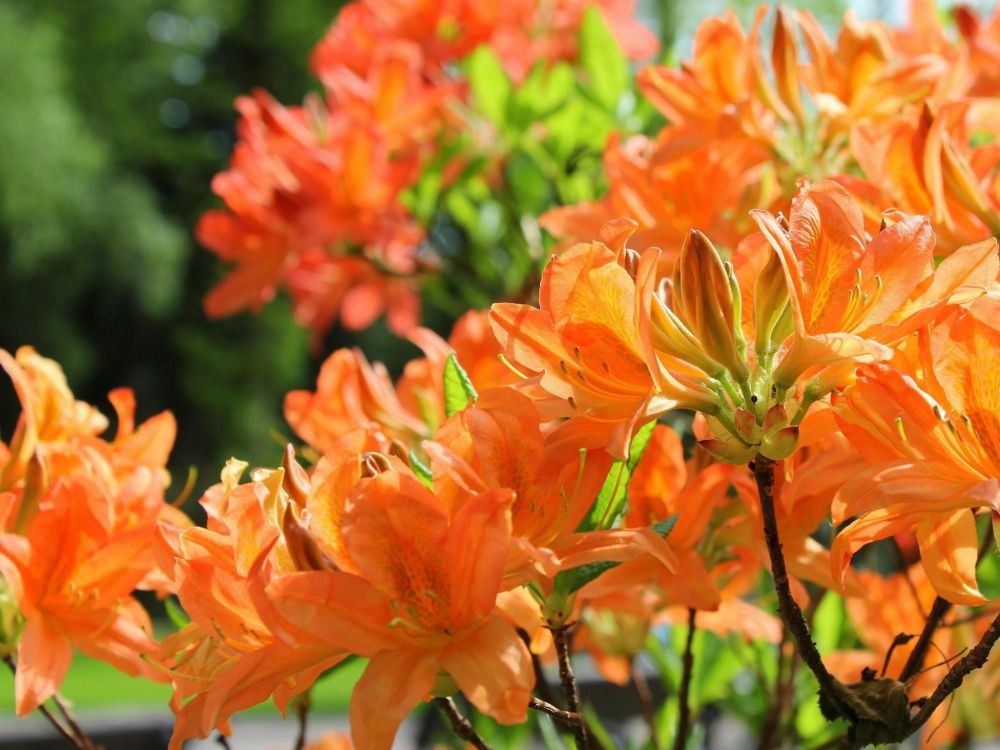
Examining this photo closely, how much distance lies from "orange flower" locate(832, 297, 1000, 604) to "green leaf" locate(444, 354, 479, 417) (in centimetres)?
21

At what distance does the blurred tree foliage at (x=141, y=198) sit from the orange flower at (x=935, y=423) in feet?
42.4

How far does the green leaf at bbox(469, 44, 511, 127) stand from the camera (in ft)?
4.88

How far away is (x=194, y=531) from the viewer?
568 mm

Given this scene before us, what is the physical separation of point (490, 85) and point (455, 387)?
91 centimetres

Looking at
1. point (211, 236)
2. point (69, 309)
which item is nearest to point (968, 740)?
point (211, 236)

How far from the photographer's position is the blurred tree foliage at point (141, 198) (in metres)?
12.8

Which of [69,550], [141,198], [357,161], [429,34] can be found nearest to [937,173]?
[69,550]

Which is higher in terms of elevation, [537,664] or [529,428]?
[529,428]

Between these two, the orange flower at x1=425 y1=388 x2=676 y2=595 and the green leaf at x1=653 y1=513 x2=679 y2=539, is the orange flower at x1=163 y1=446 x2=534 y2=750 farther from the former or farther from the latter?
the green leaf at x1=653 y1=513 x2=679 y2=539

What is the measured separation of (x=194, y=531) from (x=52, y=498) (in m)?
0.19

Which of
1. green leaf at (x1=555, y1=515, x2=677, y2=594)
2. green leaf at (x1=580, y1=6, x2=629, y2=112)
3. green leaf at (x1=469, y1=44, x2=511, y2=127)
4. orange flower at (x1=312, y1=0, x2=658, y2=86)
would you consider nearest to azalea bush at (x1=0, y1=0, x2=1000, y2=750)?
green leaf at (x1=555, y1=515, x2=677, y2=594)

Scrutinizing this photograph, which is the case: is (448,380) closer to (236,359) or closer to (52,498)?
(52,498)

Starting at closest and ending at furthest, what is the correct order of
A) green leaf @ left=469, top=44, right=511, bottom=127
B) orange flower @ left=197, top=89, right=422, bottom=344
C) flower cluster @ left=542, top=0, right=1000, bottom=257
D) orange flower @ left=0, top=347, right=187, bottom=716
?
1. orange flower @ left=0, top=347, right=187, bottom=716
2. flower cluster @ left=542, top=0, right=1000, bottom=257
3. orange flower @ left=197, top=89, right=422, bottom=344
4. green leaf @ left=469, top=44, right=511, bottom=127

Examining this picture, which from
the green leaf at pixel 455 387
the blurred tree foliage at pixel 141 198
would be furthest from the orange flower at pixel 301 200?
the blurred tree foliage at pixel 141 198
